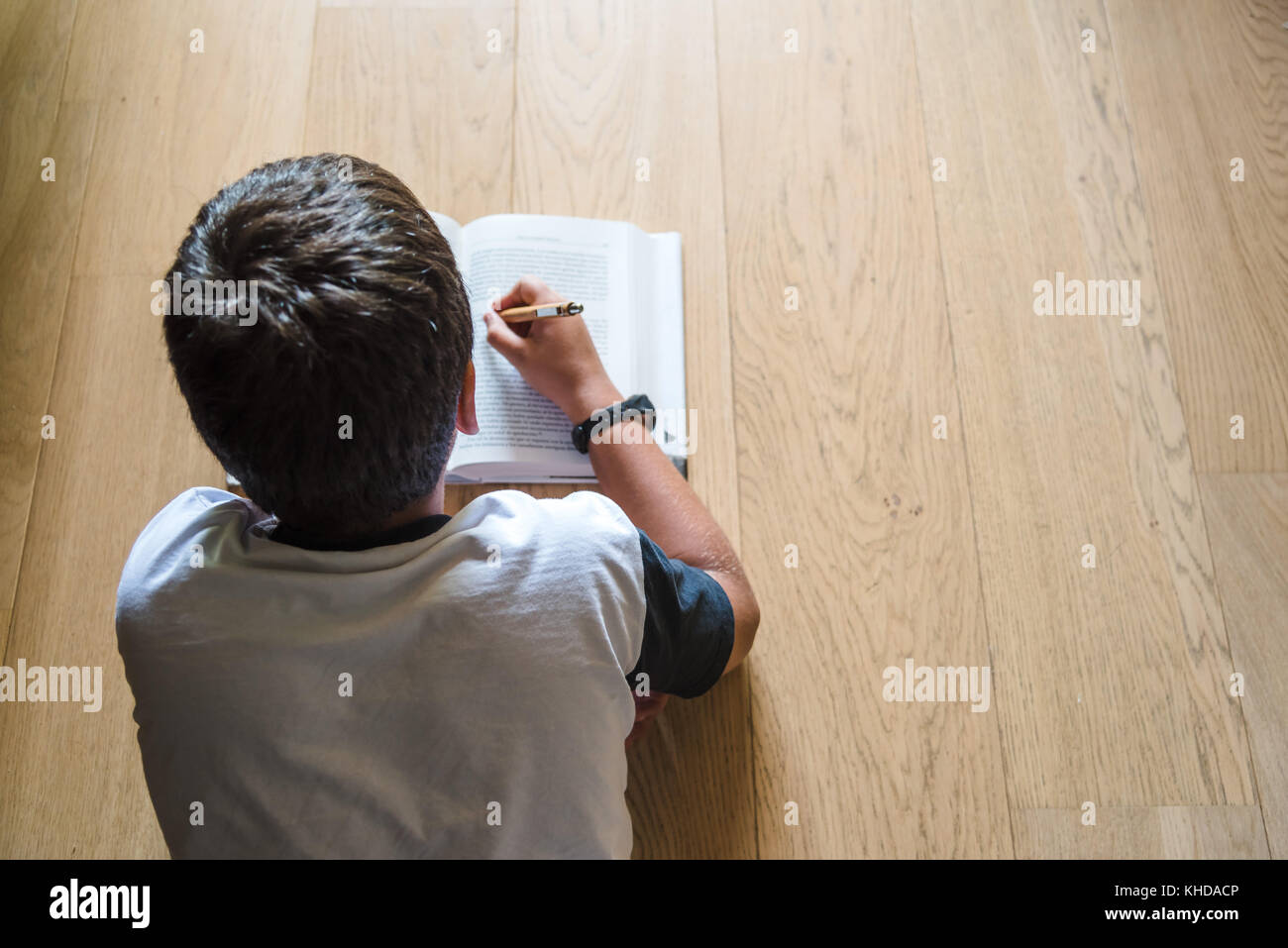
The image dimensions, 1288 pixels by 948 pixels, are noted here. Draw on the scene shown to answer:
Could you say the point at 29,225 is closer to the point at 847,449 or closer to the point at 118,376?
the point at 118,376

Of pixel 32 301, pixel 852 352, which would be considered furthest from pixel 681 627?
pixel 32 301

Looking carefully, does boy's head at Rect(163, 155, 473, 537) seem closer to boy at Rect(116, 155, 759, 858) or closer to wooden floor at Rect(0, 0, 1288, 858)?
boy at Rect(116, 155, 759, 858)

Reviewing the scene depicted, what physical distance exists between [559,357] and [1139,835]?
2.23 ft

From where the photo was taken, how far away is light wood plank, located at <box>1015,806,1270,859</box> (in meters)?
0.79

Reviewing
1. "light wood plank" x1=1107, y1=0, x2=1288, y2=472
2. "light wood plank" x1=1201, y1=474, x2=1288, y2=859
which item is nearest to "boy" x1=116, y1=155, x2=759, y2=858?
"light wood plank" x1=1201, y1=474, x2=1288, y2=859

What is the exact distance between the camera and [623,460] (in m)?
0.79

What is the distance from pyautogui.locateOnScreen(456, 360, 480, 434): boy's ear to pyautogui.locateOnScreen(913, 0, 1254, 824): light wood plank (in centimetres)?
53

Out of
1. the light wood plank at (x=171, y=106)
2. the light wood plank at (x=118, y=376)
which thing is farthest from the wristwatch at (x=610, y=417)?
the light wood plank at (x=171, y=106)

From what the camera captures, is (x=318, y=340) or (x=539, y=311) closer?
(x=318, y=340)

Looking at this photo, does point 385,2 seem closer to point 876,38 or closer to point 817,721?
point 876,38

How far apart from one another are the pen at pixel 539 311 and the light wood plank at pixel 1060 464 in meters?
0.42

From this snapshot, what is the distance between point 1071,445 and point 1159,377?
5.2 inches

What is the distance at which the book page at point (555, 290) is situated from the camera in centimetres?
84

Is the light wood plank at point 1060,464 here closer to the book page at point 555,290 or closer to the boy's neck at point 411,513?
the book page at point 555,290
